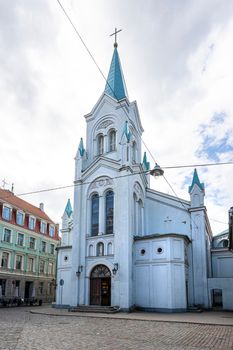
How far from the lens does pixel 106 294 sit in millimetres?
28281

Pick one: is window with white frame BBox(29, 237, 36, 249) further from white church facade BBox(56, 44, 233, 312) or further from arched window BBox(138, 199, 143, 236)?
arched window BBox(138, 199, 143, 236)

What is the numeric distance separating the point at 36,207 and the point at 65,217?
16220 mm

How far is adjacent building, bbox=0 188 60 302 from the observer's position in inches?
1577

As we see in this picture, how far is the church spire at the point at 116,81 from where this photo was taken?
35125mm

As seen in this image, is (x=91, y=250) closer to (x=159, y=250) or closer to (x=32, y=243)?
(x=159, y=250)

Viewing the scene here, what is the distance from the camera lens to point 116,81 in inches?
1425

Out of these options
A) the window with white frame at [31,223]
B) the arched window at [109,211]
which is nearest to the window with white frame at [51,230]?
the window with white frame at [31,223]

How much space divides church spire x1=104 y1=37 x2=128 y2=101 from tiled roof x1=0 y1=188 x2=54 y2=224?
17719mm

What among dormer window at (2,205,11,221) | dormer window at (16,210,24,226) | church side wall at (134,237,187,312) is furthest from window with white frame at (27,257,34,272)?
church side wall at (134,237,187,312)

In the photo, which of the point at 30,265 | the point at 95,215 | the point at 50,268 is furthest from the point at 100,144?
the point at 50,268

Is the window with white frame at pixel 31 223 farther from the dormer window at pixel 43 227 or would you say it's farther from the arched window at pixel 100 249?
the arched window at pixel 100 249

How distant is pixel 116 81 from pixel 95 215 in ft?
47.2

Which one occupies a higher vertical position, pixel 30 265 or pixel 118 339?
pixel 30 265

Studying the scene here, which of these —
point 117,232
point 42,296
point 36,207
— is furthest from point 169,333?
point 36,207
